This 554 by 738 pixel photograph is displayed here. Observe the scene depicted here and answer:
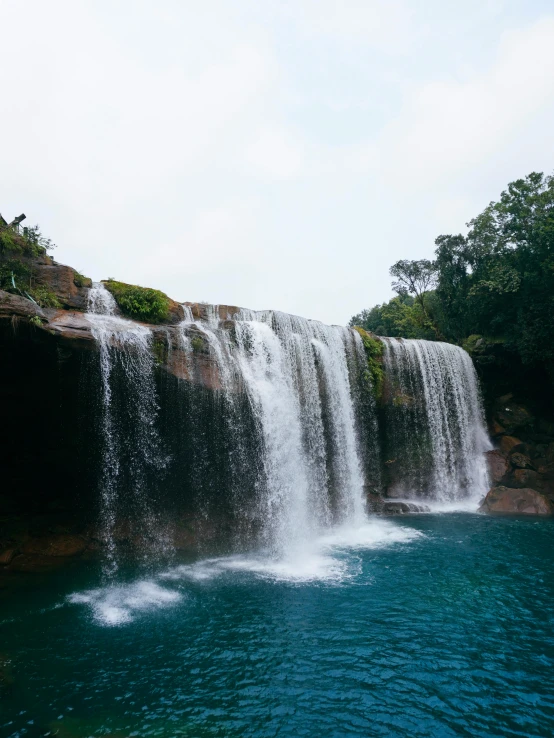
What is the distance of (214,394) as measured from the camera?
47.0ft

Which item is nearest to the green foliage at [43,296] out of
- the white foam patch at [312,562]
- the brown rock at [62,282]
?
the brown rock at [62,282]

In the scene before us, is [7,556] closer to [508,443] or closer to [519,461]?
[519,461]

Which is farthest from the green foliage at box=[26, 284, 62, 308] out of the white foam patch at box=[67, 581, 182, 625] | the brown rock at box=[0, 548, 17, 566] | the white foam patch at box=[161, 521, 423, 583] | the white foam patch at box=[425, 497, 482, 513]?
the white foam patch at box=[425, 497, 482, 513]

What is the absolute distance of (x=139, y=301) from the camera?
50.1 feet

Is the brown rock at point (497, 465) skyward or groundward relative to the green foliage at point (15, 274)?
groundward

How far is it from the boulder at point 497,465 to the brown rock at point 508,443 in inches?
14.3

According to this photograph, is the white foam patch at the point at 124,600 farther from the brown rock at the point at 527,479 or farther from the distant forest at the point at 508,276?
the distant forest at the point at 508,276

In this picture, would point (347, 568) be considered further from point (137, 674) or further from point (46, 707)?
point (46, 707)

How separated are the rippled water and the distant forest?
1384cm

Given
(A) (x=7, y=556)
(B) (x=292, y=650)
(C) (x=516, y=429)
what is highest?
(C) (x=516, y=429)

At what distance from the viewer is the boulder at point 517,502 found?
61.9 feet

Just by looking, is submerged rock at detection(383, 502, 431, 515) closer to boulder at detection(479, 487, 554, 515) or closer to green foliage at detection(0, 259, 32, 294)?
boulder at detection(479, 487, 554, 515)

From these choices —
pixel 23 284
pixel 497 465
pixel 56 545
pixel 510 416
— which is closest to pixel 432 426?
pixel 497 465

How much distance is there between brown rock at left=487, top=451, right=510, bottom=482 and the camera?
71.5 feet
